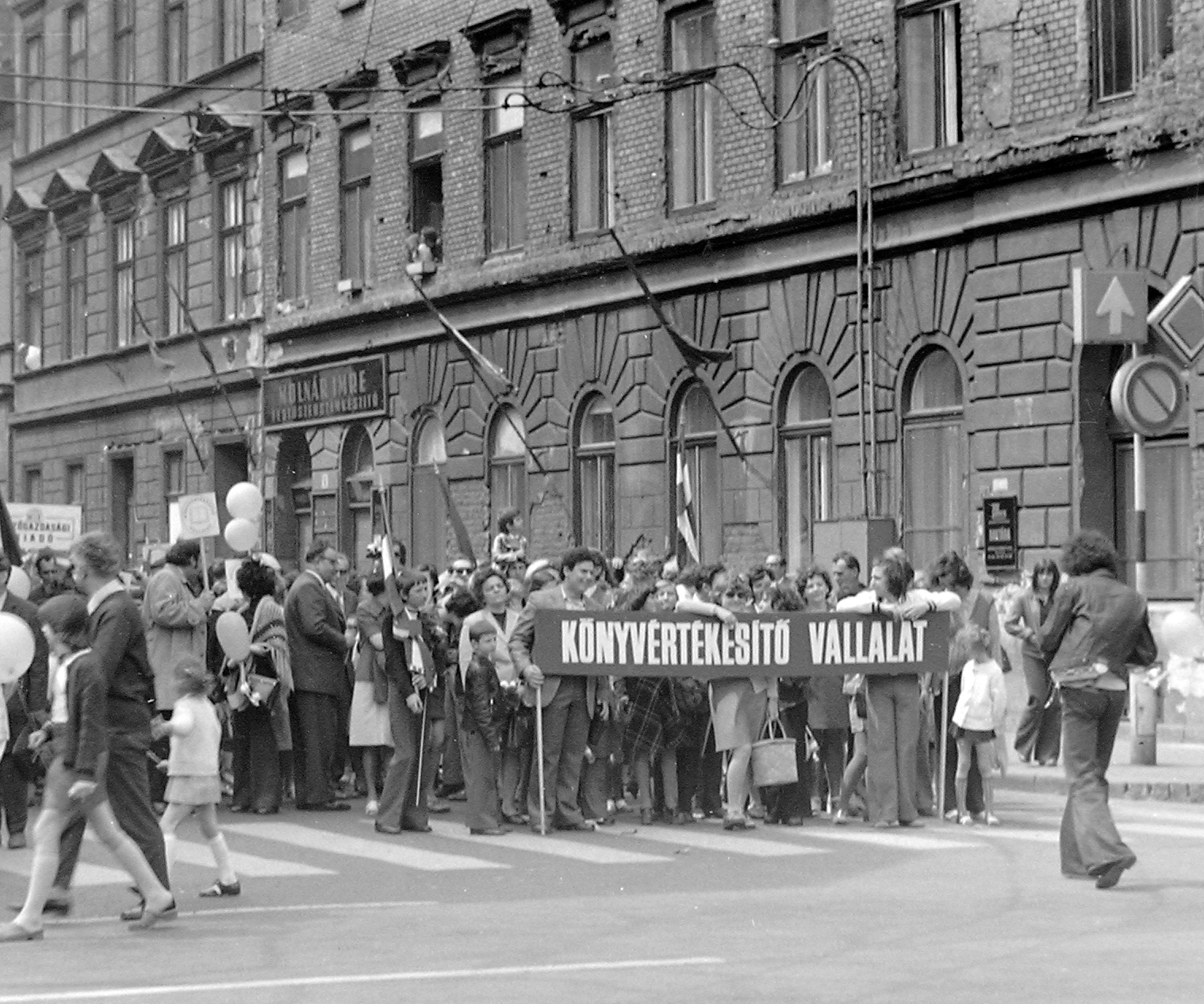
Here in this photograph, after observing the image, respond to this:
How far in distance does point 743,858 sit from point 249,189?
26454 mm

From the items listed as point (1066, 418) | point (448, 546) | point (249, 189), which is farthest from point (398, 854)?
point (249, 189)

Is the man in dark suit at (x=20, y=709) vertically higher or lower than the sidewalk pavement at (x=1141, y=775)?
higher

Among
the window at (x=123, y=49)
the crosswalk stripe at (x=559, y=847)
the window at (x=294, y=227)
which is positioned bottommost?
the crosswalk stripe at (x=559, y=847)

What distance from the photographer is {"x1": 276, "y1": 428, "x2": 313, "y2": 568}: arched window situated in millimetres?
38344

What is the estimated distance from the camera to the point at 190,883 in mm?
13422

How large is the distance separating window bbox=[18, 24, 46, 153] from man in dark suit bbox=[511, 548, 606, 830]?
108ft

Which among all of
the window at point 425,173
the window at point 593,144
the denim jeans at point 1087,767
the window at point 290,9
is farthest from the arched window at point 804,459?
the denim jeans at point 1087,767

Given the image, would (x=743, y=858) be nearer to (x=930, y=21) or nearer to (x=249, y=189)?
(x=930, y=21)

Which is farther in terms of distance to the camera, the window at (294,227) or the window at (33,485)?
the window at (33,485)

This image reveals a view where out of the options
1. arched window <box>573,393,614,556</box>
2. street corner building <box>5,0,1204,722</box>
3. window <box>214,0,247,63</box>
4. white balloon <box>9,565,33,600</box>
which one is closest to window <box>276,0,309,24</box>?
street corner building <box>5,0,1204,722</box>

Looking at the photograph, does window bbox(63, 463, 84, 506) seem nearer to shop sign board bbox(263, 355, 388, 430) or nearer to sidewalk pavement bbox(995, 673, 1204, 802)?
shop sign board bbox(263, 355, 388, 430)

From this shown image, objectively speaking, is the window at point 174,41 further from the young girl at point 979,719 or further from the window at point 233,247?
the young girl at point 979,719

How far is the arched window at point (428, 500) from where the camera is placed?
3438 cm

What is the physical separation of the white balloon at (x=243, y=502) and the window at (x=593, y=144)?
30.5ft
